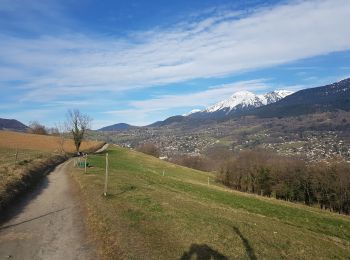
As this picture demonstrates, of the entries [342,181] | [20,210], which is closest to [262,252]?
[20,210]

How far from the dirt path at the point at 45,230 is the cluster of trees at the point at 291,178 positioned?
5060 centimetres

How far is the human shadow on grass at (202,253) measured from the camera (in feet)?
49.2

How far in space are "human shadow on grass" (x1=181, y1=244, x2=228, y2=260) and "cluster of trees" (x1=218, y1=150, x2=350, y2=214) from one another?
54132mm

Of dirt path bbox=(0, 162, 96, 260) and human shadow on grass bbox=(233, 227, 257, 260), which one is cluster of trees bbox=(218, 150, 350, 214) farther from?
dirt path bbox=(0, 162, 96, 260)

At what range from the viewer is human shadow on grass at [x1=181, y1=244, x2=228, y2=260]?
15.0 m

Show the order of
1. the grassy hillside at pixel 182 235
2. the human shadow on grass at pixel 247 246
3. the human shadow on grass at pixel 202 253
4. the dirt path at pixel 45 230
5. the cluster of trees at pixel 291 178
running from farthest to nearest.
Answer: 1. the cluster of trees at pixel 291 178
2. the human shadow on grass at pixel 247 246
3. the grassy hillside at pixel 182 235
4. the dirt path at pixel 45 230
5. the human shadow on grass at pixel 202 253

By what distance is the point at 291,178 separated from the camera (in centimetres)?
7306

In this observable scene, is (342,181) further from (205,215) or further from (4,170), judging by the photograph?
(4,170)

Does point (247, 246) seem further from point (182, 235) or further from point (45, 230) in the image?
point (45, 230)

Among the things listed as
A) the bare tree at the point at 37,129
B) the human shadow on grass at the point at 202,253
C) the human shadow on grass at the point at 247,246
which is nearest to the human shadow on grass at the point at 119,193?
the human shadow on grass at the point at 247,246

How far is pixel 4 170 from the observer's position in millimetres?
33500

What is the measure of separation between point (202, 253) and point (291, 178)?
6136 cm

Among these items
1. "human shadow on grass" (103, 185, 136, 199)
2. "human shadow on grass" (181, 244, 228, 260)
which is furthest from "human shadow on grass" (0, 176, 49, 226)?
"human shadow on grass" (181, 244, 228, 260)

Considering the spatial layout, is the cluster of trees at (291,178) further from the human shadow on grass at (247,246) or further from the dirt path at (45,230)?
the dirt path at (45,230)
